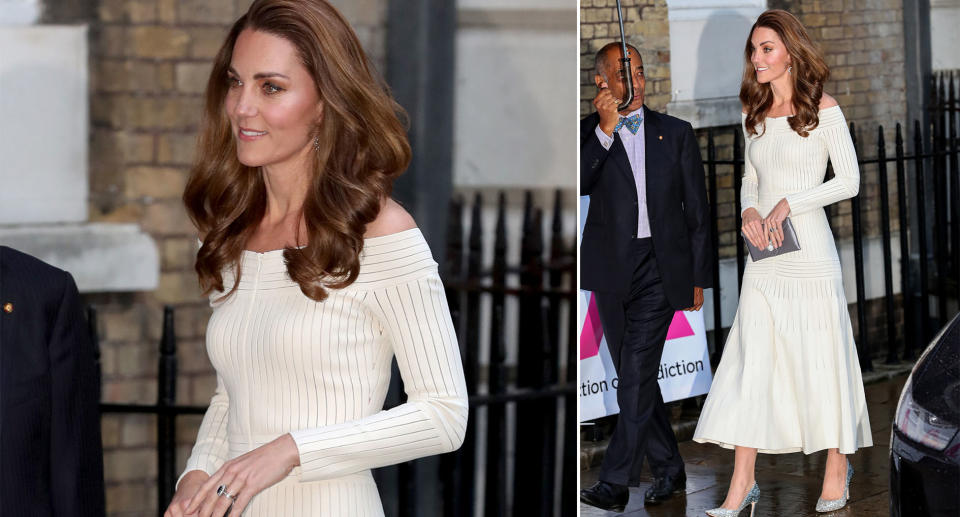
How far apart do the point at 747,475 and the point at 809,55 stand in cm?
117

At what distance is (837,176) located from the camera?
298 cm

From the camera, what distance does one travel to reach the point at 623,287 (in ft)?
11.3

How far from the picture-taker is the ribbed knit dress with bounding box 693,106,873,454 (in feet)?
9.77

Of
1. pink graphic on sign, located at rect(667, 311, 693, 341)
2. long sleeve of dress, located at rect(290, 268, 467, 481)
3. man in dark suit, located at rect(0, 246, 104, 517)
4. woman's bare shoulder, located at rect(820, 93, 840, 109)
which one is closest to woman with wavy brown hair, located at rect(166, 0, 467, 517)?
long sleeve of dress, located at rect(290, 268, 467, 481)

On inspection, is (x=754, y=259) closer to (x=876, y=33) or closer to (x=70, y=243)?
(x=876, y=33)

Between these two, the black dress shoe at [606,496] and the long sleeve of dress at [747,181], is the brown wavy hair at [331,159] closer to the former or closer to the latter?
the long sleeve of dress at [747,181]

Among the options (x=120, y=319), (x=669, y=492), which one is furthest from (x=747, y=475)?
(x=120, y=319)

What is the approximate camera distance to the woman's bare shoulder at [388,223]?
77.0 inches

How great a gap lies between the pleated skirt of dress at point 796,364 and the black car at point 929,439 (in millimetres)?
255

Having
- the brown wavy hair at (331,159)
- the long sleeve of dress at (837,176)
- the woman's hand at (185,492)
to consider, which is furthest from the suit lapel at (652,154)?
the woman's hand at (185,492)

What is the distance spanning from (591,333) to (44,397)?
5.71 feet

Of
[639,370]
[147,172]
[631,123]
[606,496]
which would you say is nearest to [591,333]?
[639,370]

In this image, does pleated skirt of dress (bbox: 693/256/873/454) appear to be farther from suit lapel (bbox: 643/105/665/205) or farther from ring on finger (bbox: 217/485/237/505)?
ring on finger (bbox: 217/485/237/505)

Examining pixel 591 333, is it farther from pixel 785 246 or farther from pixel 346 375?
pixel 346 375
